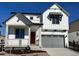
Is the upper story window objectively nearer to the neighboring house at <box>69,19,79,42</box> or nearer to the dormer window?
the dormer window

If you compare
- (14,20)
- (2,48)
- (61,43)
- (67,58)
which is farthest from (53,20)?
(67,58)

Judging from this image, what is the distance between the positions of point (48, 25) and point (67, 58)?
10632 mm

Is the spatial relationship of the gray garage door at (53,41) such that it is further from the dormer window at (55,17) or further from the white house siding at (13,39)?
the white house siding at (13,39)

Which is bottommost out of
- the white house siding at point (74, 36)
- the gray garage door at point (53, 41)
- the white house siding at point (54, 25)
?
the gray garage door at point (53, 41)

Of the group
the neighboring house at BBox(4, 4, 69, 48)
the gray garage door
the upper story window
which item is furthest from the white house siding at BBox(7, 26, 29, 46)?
the gray garage door

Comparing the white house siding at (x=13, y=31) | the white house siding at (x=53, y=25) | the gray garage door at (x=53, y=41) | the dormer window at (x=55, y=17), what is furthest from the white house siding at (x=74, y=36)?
the white house siding at (x=13, y=31)

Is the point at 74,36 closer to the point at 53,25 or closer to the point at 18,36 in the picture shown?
the point at 53,25

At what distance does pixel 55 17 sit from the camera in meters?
30.6

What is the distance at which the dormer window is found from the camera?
3043 centimetres

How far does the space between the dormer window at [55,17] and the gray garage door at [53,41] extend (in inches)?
76.3

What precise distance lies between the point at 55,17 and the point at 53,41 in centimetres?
310

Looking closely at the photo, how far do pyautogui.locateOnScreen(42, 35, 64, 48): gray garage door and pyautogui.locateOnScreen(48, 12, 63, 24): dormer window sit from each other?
6.36 feet

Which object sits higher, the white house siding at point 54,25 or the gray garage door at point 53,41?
the white house siding at point 54,25

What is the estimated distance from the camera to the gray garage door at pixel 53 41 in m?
30.7
